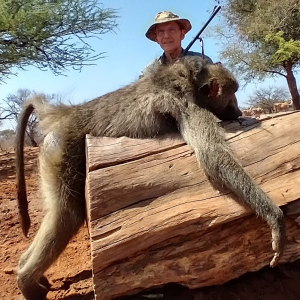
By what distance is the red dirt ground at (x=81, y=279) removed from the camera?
9.54 ft

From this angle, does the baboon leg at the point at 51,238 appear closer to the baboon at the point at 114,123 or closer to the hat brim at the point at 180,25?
the baboon at the point at 114,123

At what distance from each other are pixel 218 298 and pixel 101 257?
2.97 ft

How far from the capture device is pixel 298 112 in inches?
125

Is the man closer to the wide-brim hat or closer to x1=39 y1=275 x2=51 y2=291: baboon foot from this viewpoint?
the wide-brim hat

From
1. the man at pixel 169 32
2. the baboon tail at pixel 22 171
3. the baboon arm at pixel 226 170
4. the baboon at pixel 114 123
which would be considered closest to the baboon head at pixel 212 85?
the baboon at pixel 114 123

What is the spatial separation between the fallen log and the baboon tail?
35.4 inches

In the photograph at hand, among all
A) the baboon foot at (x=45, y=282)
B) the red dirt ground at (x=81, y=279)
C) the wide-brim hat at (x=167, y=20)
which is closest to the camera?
the red dirt ground at (x=81, y=279)

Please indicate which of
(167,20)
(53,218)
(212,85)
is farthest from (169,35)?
(53,218)

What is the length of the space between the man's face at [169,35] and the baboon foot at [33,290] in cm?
240

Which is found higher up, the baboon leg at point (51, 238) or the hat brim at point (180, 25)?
the hat brim at point (180, 25)

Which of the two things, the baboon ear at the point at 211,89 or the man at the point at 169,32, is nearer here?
the baboon ear at the point at 211,89

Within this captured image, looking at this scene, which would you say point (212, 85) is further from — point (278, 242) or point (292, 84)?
point (292, 84)

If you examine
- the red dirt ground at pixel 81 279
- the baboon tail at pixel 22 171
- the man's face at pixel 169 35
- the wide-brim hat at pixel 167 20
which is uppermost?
the wide-brim hat at pixel 167 20

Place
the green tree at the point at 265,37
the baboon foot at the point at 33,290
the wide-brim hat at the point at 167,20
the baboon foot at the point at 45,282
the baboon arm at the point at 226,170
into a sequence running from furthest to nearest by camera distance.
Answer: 1. the green tree at the point at 265,37
2. the wide-brim hat at the point at 167,20
3. the baboon foot at the point at 45,282
4. the baboon foot at the point at 33,290
5. the baboon arm at the point at 226,170
